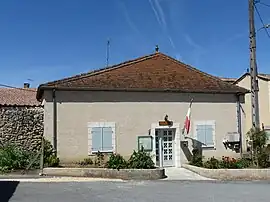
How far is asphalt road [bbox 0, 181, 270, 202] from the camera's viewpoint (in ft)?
36.8

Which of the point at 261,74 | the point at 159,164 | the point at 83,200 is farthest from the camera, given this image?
the point at 261,74

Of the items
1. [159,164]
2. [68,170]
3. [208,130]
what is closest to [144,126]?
[159,164]

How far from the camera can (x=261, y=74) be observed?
1304 inches

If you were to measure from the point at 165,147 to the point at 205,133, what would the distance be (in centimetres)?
232

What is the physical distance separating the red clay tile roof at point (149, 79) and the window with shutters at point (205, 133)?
70.9 inches

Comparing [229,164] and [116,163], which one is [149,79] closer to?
[116,163]

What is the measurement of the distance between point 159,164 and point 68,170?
18.3 ft

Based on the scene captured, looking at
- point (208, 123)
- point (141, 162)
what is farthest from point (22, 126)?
point (208, 123)

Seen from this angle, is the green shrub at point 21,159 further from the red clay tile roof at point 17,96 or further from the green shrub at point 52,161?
the red clay tile roof at point 17,96

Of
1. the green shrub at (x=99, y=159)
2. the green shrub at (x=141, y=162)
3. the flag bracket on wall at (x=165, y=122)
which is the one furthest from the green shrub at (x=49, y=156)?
the flag bracket on wall at (x=165, y=122)

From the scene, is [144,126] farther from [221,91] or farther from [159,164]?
[221,91]

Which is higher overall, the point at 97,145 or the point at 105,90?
the point at 105,90

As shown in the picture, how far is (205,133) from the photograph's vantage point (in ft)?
69.9

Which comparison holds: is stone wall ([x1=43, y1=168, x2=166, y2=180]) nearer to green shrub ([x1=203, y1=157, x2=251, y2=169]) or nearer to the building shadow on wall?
green shrub ([x1=203, y1=157, x2=251, y2=169])
